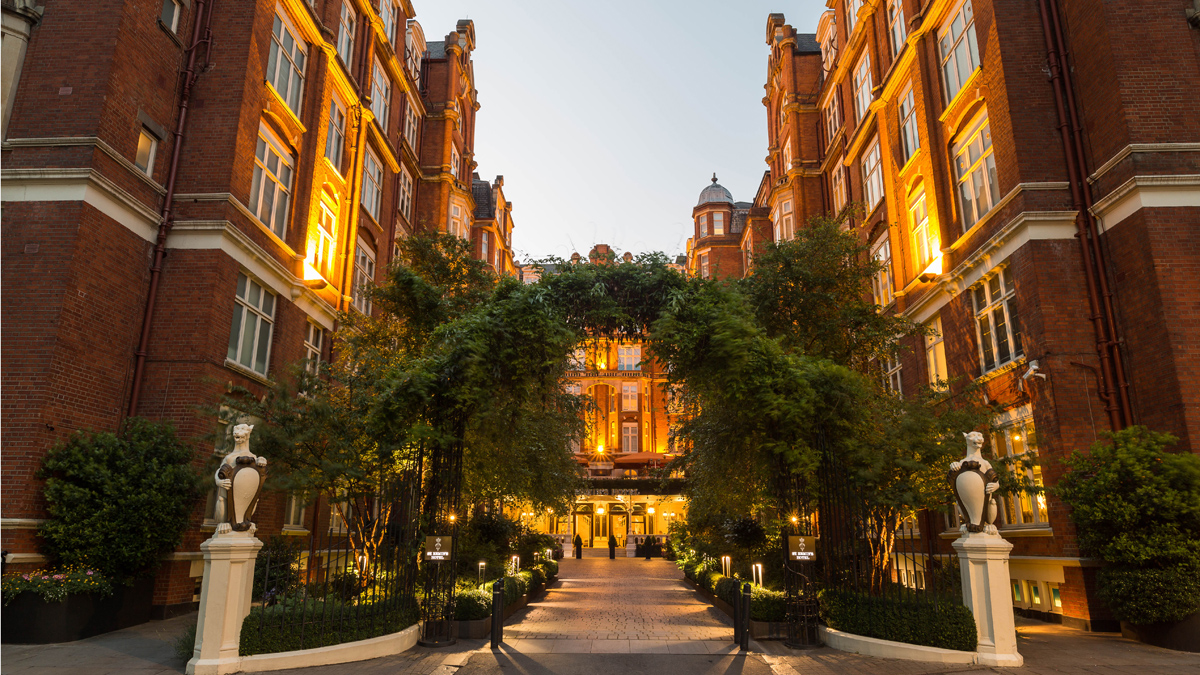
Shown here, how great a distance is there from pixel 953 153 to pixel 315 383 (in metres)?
18.0

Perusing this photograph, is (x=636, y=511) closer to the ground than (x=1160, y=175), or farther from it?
closer to the ground

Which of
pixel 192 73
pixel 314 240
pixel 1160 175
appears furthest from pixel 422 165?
pixel 1160 175

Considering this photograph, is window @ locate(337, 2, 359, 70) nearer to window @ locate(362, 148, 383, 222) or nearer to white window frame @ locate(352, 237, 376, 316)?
window @ locate(362, 148, 383, 222)

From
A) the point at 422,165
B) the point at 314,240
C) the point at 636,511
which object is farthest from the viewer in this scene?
the point at 636,511

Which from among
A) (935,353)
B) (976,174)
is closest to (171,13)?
(976,174)

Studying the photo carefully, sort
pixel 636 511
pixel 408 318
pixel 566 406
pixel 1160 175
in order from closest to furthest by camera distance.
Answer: pixel 1160 175, pixel 408 318, pixel 566 406, pixel 636 511

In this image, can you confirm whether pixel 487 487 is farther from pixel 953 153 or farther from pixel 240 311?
pixel 953 153

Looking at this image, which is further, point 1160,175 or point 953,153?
point 953,153

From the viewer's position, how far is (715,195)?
57656mm

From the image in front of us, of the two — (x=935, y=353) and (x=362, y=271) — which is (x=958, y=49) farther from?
(x=362, y=271)

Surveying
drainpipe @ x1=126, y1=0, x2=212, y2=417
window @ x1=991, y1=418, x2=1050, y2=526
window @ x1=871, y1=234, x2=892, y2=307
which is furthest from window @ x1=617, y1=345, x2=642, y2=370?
drainpipe @ x1=126, y1=0, x2=212, y2=417

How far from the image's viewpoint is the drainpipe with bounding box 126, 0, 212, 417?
48.6ft

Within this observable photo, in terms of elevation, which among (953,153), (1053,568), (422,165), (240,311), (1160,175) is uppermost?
(422,165)

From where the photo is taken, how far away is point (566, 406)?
63.4 feet
